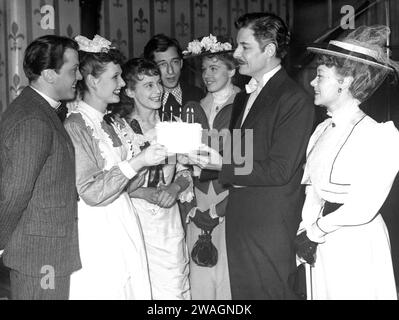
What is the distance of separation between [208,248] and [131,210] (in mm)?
680

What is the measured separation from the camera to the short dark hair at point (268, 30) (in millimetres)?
2439

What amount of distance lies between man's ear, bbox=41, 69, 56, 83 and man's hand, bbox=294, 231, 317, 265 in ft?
3.66

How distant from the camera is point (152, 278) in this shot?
293 cm

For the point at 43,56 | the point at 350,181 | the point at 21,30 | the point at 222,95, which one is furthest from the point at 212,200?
the point at 21,30

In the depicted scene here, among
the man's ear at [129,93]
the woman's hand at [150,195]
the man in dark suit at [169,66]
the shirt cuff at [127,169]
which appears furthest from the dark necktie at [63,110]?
the shirt cuff at [127,169]

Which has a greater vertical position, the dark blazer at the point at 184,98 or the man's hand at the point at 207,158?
the dark blazer at the point at 184,98

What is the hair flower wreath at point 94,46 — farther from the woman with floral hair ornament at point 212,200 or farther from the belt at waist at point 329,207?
the belt at waist at point 329,207

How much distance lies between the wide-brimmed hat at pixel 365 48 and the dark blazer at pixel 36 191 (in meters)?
1.04

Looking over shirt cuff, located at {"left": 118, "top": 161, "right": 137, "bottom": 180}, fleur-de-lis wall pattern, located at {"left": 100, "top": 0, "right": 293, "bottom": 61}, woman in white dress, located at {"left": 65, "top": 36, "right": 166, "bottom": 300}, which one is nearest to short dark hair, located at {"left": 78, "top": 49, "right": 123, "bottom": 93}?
woman in white dress, located at {"left": 65, "top": 36, "right": 166, "bottom": 300}

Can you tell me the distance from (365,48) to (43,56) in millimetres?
1195

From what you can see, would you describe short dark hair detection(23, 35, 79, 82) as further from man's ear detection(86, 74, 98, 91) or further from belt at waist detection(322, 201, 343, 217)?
belt at waist detection(322, 201, 343, 217)

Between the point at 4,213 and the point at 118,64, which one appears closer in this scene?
the point at 4,213

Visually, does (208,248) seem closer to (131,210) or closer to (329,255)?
(131,210)
